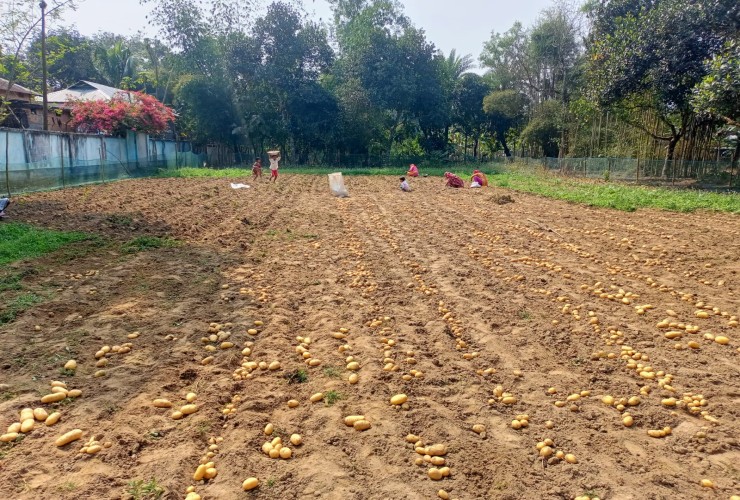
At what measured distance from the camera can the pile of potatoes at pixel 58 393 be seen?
3471mm

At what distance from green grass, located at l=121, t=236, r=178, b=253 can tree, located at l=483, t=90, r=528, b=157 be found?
30941 mm

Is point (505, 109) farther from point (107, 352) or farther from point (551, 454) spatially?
point (551, 454)

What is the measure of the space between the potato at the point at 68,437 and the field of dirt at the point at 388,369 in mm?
49

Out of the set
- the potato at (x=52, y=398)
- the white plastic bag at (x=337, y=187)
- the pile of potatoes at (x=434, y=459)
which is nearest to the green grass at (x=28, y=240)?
the potato at (x=52, y=398)

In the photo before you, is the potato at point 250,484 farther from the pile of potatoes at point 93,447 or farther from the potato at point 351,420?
the pile of potatoes at point 93,447

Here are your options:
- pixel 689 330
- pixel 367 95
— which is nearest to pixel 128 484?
pixel 689 330

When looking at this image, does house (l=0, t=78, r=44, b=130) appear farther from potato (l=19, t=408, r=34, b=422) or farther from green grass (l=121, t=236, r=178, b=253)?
potato (l=19, t=408, r=34, b=422)

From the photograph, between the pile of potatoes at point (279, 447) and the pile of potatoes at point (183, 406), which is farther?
the pile of potatoes at point (183, 406)

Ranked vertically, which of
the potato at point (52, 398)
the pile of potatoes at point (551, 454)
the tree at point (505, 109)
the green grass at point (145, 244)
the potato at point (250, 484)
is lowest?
the potato at point (250, 484)

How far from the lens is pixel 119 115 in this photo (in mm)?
24359

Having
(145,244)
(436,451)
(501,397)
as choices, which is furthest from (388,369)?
(145,244)

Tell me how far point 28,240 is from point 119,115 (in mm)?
18701

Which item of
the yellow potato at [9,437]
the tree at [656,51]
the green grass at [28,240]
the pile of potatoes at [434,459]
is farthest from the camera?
the tree at [656,51]

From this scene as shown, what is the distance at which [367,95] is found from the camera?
114ft
